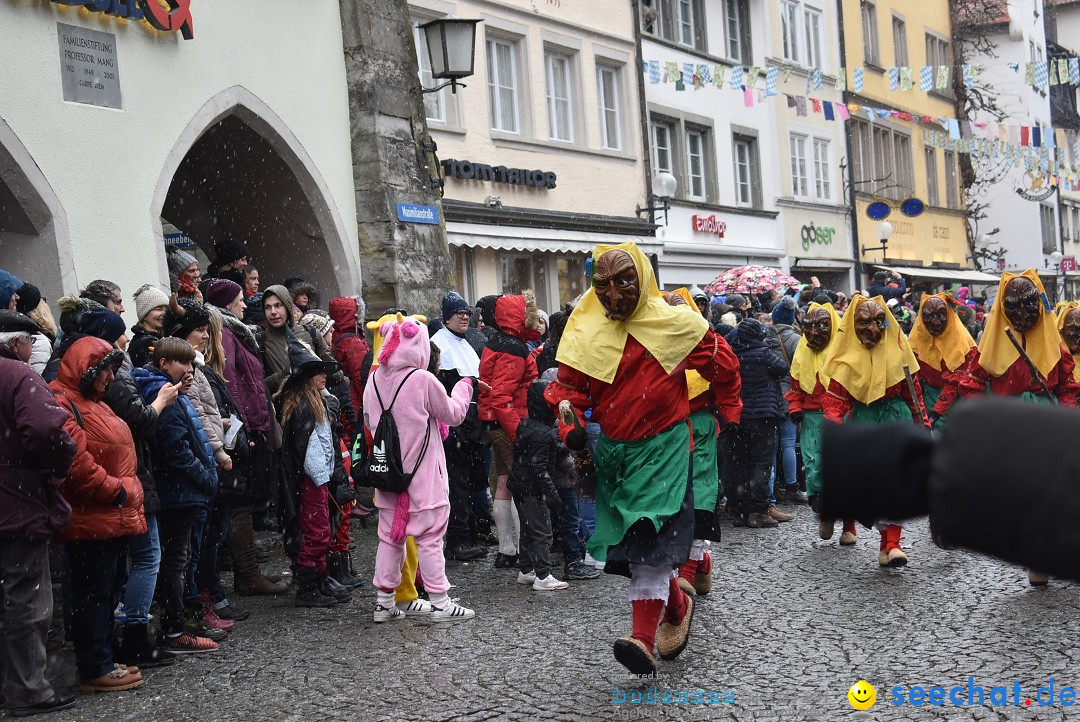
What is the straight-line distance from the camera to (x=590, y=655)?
6289 millimetres

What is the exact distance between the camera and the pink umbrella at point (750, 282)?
19.8 meters

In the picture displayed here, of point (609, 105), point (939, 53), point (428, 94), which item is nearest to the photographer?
point (428, 94)

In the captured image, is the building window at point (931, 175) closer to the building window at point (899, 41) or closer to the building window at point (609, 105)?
the building window at point (899, 41)

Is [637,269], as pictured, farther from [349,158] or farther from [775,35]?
[775,35]

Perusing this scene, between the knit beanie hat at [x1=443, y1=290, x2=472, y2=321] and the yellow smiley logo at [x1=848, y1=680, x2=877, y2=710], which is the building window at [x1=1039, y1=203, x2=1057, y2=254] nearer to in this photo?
the knit beanie hat at [x1=443, y1=290, x2=472, y2=321]

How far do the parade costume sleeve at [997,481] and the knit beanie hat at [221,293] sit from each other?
7.46 m

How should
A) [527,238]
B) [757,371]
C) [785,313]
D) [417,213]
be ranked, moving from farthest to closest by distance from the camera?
[527,238] → [417,213] → [785,313] → [757,371]

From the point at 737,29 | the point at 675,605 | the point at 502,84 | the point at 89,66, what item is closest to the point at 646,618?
the point at 675,605

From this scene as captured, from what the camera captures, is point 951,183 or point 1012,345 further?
point 951,183

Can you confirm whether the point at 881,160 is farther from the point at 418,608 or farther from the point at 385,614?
the point at 385,614

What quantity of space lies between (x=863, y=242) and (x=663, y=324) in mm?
25894

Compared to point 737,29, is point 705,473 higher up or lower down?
lower down

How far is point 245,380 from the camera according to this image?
8.06 m

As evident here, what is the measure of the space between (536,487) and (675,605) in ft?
7.85
